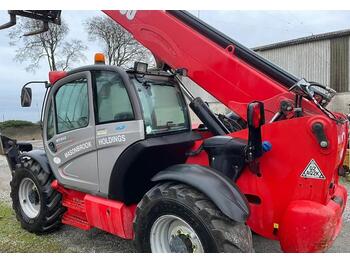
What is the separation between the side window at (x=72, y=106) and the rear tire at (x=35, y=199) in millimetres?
795

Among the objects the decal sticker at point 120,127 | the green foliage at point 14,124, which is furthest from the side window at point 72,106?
the green foliage at point 14,124

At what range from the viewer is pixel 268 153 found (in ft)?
11.0

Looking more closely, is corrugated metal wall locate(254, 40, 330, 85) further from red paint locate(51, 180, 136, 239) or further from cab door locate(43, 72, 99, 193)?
red paint locate(51, 180, 136, 239)

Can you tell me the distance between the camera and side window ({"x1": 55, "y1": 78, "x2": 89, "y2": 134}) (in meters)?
4.27

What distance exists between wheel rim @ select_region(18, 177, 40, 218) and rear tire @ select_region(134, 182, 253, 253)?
233 cm

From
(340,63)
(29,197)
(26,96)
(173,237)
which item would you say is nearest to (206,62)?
(173,237)

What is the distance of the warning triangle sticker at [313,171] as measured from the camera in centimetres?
307

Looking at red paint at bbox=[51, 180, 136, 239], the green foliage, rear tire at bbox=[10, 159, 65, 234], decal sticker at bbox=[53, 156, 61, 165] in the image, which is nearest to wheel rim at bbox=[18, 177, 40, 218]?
rear tire at bbox=[10, 159, 65, 234]

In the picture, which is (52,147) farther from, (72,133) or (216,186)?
(216,186)

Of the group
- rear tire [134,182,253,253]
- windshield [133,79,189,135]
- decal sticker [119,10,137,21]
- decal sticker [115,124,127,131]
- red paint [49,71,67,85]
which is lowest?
rear tire [134,182,253,253]

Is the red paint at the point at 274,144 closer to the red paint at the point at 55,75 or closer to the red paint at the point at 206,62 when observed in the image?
the red paint at the point at 206,62

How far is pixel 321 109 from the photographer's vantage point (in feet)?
10.6

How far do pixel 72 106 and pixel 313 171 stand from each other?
9.39ft

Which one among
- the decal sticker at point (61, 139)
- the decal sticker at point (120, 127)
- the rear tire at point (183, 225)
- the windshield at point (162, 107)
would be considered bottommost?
the rear tire at point (183, 225)
